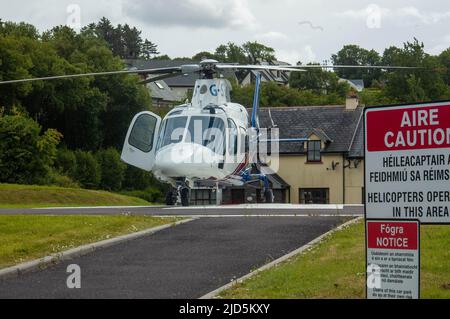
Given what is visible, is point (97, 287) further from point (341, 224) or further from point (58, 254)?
point (341, 224)

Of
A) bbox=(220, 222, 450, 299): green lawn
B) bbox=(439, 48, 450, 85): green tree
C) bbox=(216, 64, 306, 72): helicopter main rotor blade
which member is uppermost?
bbox=(439, 48, 450, 85): green tree

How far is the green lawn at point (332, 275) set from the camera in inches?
413

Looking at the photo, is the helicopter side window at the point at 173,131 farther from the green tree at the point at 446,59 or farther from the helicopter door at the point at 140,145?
the green tree at the point at 446,59

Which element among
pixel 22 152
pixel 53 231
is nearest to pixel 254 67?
pixel 53 231

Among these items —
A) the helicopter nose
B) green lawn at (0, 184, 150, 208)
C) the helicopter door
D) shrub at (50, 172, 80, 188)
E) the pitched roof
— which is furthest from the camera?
the pitched roof

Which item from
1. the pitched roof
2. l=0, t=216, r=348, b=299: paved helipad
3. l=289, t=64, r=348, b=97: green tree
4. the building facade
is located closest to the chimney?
the building facade

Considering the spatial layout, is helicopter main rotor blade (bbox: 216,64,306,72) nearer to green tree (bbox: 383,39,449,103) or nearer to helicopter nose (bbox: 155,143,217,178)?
helicopter nose (bbox: 155,143,217,178)

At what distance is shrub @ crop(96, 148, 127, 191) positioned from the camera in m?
67.3

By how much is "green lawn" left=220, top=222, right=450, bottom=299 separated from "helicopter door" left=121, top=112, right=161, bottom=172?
14824 millimetres

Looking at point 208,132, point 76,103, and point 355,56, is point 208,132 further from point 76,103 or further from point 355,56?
point 355,56

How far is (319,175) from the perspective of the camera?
57.1m
